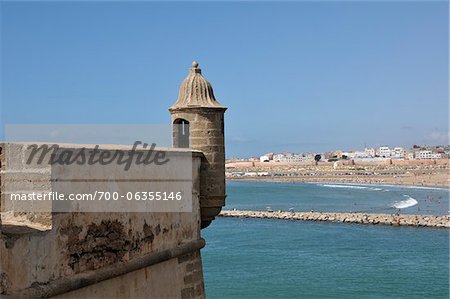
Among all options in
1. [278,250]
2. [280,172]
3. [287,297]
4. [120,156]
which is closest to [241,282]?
[287,297]

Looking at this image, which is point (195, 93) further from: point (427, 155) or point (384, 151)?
point (384, 151)

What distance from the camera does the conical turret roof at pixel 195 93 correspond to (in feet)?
25.1

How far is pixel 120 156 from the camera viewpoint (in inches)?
221

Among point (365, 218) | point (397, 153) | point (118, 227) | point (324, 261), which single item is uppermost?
point (397, 153)

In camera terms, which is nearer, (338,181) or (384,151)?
(338,181)

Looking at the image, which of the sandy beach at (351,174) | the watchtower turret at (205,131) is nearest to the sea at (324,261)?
the watchtower turret at (205,131)

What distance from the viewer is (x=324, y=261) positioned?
2511 centimetres

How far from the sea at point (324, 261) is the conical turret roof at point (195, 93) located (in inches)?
474

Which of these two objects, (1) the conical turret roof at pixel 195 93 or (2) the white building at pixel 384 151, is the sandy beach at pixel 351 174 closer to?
(2) the white building at pixel 384 151

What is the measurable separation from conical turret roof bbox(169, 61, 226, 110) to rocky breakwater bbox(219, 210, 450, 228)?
103 feet

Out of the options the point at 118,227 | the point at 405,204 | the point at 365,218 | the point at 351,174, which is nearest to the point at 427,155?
the point at 351,174

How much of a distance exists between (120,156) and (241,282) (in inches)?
630

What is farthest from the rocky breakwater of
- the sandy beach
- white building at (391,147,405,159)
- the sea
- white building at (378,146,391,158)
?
white building at (378,146,391,158)

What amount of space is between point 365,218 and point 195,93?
33.5 meters
